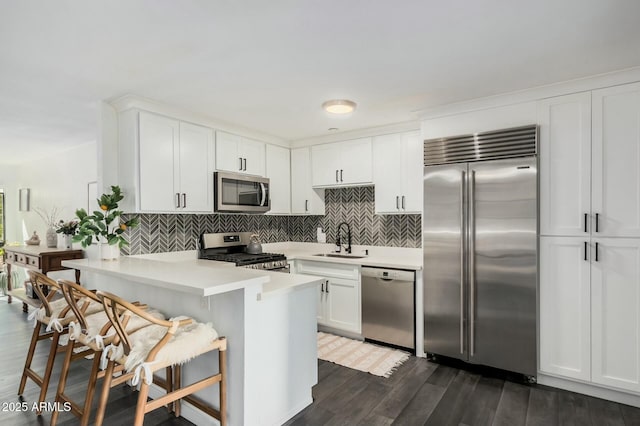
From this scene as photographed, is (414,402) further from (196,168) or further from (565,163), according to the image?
(196,168)

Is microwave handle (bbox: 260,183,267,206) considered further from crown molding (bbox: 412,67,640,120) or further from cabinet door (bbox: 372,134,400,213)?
crown molding (bbox: 412,67,640,120)

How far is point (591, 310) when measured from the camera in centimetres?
260

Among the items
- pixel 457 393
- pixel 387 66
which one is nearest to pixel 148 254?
pixel 387 66

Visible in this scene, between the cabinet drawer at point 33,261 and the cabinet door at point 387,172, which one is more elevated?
the cabinet door at point 387,172

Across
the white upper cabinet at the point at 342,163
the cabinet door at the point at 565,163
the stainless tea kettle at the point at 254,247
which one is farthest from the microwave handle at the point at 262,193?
the cabinet door at the point at 565,163

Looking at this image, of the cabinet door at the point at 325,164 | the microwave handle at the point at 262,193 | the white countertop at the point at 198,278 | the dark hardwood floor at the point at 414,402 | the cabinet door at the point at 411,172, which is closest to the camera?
the white countertop at the point at 198,278

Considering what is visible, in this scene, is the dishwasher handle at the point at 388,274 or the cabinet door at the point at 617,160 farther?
the dishwasher handle at the point at 388,274

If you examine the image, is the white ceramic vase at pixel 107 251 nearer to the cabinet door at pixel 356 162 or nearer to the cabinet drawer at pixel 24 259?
the cabinet drawer at pixel 24 259

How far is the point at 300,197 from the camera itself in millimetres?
4633

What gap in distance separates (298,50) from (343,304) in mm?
2634

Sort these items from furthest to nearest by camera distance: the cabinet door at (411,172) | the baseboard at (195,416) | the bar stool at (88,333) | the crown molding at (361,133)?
the crown molding at (361,133) → the cabinet door at (411,172) → the baseboard at (195,416) → the bar stool at (88,333)

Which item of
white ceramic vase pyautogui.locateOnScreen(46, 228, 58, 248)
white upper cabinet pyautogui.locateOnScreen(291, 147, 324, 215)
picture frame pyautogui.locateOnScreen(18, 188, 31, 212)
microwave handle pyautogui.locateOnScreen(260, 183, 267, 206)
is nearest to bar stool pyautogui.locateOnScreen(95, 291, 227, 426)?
microwave handle pyautogui.locateOnScreen(260, 183, 267, 206)

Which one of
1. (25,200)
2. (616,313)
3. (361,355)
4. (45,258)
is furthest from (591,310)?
(25,200)

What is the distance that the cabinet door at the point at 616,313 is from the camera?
2.46 meters
